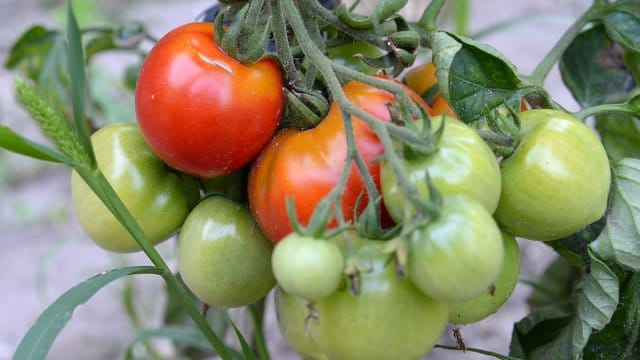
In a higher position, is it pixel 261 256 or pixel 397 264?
pixel 397 264

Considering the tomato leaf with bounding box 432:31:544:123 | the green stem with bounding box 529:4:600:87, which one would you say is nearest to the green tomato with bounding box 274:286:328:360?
the tomato leaf with bounding box 432:31:544:123

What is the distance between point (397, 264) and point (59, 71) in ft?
2.60

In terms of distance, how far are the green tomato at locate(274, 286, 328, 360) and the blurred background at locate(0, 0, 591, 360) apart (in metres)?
0.55

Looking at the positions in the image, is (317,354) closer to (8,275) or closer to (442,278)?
(442,278)

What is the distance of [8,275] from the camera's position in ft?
5.91

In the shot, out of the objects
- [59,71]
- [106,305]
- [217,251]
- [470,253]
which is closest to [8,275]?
[106,305]

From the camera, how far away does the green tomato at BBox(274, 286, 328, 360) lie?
57 centimetres

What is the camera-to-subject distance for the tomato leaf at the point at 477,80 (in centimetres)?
65

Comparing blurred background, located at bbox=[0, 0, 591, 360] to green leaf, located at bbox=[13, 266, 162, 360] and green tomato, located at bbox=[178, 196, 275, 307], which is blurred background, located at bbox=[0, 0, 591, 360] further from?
green leaf, located at bbox=[13, 266, 162, 360]

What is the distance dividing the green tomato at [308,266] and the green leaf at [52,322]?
181 millimetres

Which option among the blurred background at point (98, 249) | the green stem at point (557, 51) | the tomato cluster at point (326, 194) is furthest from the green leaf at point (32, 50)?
the green stem at point (557, 51)

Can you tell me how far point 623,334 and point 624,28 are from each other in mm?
333

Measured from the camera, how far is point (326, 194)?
560 mm

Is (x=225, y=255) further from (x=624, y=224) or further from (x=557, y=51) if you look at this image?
(x=557, y=51)
